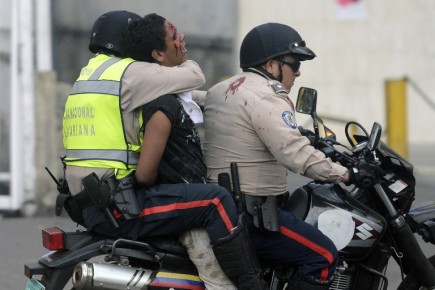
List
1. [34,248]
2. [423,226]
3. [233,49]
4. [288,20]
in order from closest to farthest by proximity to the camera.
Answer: [423,226]
[34,248]
[233,49]
[288,20]

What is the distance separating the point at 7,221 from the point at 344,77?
742 cm

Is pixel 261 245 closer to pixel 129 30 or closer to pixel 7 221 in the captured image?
pixel 129 30

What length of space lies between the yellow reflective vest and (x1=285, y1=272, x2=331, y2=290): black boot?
916 mm

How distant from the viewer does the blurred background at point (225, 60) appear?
29.6 ft

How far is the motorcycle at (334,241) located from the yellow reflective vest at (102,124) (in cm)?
34

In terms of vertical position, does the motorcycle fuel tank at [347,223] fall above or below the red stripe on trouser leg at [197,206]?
below

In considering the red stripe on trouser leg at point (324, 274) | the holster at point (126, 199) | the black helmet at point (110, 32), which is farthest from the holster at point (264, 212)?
the black helmet at point (110, 32)

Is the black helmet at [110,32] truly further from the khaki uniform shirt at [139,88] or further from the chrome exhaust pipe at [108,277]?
the chrome exhaust pipe at [108,277]

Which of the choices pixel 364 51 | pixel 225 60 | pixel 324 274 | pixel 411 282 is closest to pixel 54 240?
pixel 324 274

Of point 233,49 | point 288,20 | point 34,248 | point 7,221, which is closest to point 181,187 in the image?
point 34,248

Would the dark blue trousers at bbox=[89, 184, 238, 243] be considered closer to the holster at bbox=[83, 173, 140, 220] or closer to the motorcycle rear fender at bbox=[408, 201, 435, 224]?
the holster at bbox=[83, 173, 140, 220]

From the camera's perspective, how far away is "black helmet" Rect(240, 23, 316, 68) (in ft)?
15.4

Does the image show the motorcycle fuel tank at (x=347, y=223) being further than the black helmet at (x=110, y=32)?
Yes

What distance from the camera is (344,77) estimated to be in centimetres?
1516
